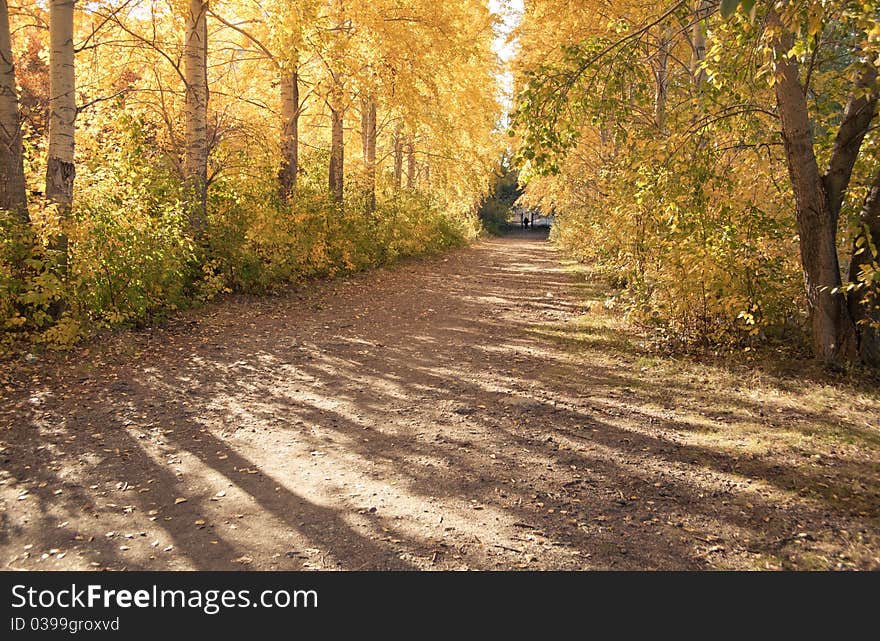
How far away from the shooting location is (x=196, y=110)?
1001cm

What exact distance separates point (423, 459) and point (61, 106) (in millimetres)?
6220

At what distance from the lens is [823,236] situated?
6312 mm

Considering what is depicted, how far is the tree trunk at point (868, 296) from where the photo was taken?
6.04m

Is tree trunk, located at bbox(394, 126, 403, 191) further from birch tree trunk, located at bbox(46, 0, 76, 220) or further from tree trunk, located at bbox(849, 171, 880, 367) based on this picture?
tree trunk, located at bbox(849, 171, 880, 367)

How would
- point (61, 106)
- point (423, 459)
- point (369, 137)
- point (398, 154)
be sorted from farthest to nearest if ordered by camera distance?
1. point (398, 154)
2. point (369, 137)
3. point (61, 106)
4. point (423, 459)

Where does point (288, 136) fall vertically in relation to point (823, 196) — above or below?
above

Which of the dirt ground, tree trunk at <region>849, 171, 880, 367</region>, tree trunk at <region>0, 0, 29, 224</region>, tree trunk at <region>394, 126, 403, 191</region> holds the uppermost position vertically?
tree trunk at <region>394, 126, 403, 191</region>

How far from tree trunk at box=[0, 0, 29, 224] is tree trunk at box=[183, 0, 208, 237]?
2534 mm

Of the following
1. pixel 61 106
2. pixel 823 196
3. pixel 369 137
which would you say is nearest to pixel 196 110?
pixel 61 106

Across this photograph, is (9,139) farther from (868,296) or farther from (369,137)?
(369,137)

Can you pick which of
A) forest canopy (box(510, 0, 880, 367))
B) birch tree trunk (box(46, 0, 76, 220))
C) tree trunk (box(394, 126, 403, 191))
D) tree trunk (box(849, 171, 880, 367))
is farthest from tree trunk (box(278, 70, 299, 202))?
tree trunk (box(849, 171, 880, 367))

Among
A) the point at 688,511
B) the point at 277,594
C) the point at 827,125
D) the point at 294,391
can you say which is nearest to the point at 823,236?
the point at 827,125

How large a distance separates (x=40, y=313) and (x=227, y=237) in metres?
4.28

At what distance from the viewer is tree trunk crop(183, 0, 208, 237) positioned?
31.8 feet
